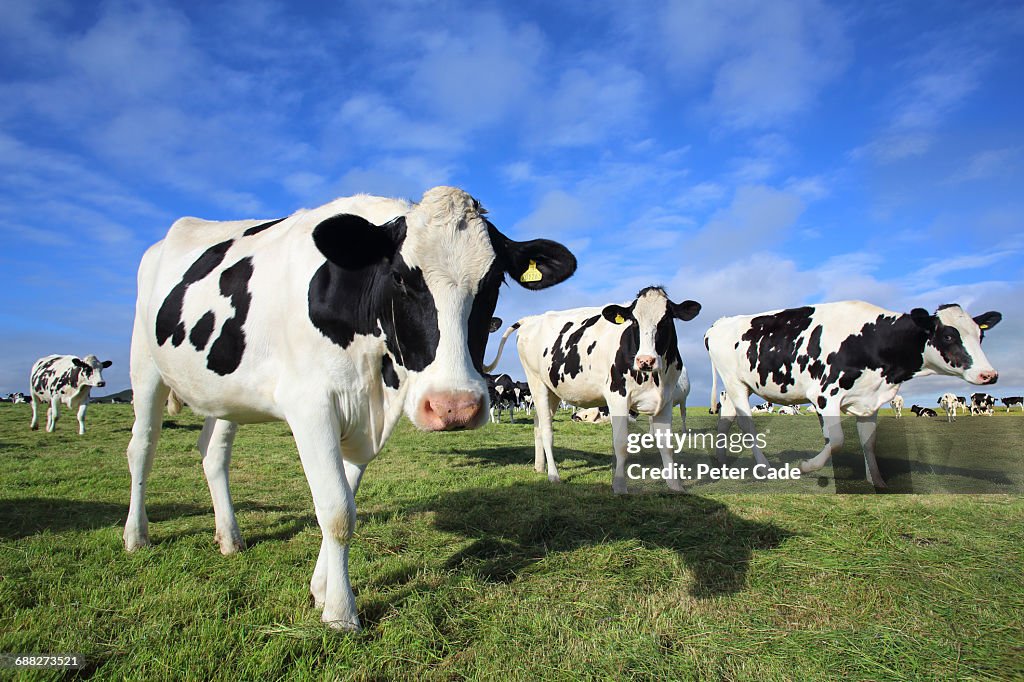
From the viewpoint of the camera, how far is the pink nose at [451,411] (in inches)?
110

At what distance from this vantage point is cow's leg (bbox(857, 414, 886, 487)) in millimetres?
8750

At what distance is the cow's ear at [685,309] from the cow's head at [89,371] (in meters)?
17.3

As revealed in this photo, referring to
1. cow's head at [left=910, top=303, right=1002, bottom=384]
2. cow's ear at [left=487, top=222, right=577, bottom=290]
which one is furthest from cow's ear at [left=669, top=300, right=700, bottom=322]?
cow's ear at [left=487, top=222, right=577, bottom=290]

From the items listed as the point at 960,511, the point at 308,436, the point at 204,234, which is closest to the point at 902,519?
the point at 960,511

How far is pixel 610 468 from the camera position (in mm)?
9984

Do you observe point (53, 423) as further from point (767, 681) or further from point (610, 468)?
point (767, 681)

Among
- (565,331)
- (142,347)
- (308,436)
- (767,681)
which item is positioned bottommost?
(767,681)

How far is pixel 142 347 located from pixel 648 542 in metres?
4.69

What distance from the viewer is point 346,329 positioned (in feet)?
11.3

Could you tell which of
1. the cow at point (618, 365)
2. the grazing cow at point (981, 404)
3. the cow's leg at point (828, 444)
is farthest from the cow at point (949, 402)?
the cow at point (618, 365)

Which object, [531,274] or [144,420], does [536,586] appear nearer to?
[531,274]

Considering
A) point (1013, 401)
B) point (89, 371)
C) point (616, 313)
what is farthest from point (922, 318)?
point (1013, 401)

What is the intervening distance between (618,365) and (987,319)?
6900mm

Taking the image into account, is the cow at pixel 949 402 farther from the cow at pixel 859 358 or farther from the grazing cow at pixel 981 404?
the cow at pixel 859 358
